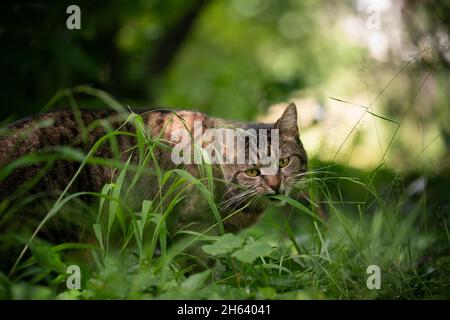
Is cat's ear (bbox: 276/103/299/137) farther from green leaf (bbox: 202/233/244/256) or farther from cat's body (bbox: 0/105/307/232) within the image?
green leaf (bbox: 202/233/244/256)

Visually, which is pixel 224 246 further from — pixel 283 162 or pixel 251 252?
pixel 283 162

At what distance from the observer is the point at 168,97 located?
21.2 ft

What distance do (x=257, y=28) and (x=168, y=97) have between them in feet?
12.6

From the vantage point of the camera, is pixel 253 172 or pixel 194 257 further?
pixel 253 172

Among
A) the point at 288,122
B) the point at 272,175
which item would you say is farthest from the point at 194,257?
the point at 288,122

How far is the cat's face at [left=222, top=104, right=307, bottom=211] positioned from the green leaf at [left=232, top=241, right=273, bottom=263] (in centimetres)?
55

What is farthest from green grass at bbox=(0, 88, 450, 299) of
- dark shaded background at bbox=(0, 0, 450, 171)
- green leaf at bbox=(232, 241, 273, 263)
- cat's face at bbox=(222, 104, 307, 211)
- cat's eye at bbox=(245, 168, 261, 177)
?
dark shaded background at bbox=(0, 0, 450, 171)

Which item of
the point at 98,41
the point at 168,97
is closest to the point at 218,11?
the point at 168,97

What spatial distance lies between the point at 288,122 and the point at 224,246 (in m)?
1.02

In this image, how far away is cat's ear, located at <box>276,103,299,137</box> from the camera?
9.23 feet

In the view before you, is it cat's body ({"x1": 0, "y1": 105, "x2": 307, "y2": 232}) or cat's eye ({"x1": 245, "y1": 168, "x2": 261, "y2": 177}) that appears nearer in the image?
cat's body ({"x1": 0, "y1": 105, "x2": 307, "y2": 232})

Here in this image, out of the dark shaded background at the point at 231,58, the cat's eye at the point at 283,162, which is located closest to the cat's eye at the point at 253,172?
the cat's eye at the point at 283,162

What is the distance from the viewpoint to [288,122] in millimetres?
2836

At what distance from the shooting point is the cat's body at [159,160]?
7.99 ft
